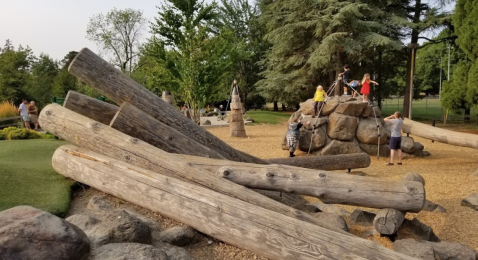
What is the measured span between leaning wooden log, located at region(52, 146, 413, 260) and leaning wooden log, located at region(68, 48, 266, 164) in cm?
117

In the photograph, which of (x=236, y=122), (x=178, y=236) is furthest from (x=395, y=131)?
(x=178, y=236)

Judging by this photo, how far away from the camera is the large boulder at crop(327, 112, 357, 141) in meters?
12.5

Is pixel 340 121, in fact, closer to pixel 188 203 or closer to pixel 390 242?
pixel 390 242

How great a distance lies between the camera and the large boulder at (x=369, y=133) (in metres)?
12.6

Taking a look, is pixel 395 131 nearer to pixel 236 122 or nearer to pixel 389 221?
pixel 389 221

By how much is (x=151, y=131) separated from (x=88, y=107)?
146cm

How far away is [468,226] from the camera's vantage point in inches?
241

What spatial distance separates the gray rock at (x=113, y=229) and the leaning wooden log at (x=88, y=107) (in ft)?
8.16

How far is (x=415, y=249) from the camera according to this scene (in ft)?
14.5

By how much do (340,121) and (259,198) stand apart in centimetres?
914

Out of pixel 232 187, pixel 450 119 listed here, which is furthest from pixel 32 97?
pixel 450 119

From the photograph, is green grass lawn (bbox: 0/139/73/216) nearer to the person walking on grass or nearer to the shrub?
the person walking on grass

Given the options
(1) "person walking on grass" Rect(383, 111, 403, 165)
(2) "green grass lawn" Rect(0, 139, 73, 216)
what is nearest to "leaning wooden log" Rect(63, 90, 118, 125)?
(2) "green grass lawn" Rect(0, 139, 73, 216)

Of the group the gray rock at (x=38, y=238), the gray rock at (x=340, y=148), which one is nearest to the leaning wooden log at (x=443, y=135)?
the gray rock at (x=340, y=148)
